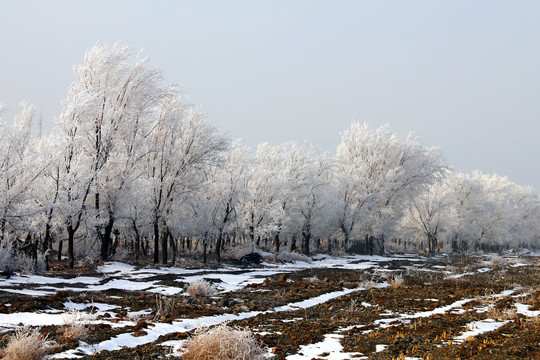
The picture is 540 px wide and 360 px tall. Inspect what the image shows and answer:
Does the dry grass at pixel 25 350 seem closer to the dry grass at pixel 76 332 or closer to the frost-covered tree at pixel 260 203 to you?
the dry grass at pixel 76 332

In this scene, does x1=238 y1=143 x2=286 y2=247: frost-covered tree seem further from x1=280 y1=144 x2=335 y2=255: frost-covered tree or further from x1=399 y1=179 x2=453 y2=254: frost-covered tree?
x1=399 y1=179 x2=453 y2=254: frost-covered tree

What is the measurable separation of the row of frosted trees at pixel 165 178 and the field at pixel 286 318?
6343 millimetres

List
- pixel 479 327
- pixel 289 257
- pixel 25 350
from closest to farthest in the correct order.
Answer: pixel 25 350 → pixel 479 327 → pixel 289 257

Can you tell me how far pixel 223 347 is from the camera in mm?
6270

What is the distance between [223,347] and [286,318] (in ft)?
17.1

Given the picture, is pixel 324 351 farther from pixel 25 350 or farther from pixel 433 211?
pixel 433 211

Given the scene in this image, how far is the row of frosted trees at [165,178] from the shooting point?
22453 mm

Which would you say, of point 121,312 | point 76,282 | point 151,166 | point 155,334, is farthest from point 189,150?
point 155,334

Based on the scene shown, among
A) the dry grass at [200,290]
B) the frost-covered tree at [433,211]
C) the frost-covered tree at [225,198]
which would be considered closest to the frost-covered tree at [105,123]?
the frost-covered tree at [225,198]

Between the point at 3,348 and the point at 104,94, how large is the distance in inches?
827

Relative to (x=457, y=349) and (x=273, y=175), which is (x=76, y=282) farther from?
(x=273, y=175)

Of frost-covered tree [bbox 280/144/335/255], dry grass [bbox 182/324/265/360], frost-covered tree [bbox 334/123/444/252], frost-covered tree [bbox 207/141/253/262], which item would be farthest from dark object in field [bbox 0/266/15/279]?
frost-covered tree [bbox 334/123/444/252]

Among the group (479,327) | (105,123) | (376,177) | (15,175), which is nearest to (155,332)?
(479,327)

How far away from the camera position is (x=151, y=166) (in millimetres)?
29172
